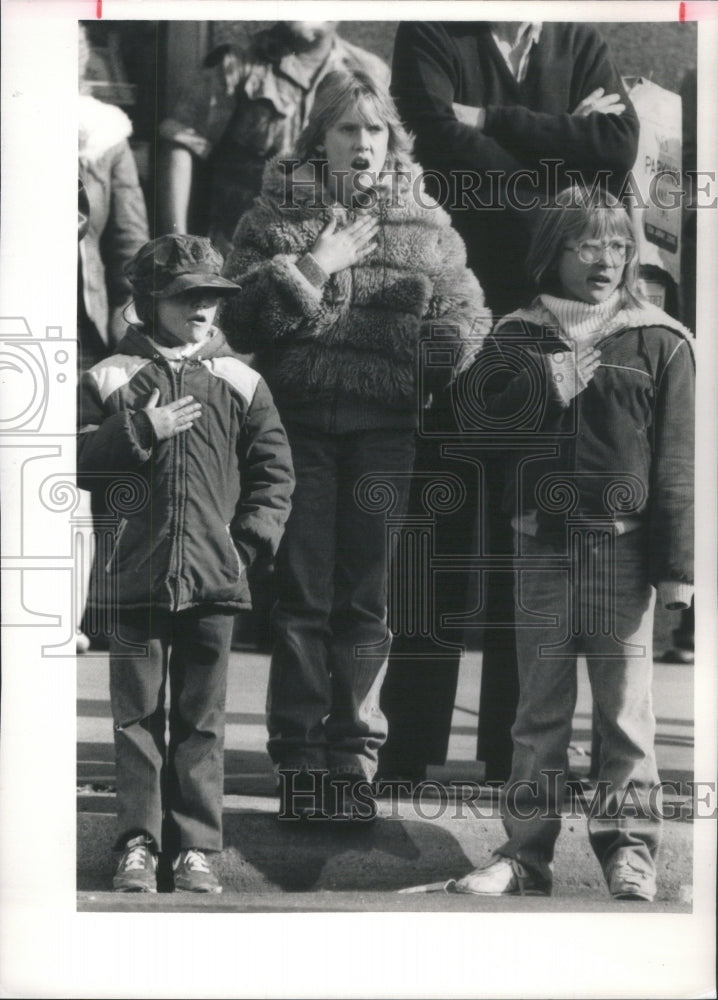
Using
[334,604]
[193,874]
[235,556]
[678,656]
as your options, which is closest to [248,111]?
[235,556]

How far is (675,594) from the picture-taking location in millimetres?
4809

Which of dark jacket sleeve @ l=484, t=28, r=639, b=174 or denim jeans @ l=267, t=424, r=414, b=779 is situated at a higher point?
dark jacket sleeve @ l=484, t=28, r=639, b=174

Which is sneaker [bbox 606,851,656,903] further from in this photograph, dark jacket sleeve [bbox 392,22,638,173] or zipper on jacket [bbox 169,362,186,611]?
dark jacket sleeve [bbox 392,22,638,173]

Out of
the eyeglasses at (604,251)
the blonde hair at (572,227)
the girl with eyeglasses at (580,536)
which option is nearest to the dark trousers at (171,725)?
the girl with eyeglasses at (580,536)

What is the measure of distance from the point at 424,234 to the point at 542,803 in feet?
6.49

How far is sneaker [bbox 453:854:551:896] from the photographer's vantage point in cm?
477

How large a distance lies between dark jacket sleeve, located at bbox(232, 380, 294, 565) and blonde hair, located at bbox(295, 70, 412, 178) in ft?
2.88

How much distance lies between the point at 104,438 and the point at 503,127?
1.72m

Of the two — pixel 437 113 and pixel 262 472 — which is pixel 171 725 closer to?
pixel 262 472

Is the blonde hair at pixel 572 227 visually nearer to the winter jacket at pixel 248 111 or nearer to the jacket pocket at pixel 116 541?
the winter jacket at pixel 248 111

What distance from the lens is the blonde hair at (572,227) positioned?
4797mm

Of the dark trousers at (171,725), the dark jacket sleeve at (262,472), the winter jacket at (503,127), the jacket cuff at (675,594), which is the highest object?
the winter jacket at (503,127)

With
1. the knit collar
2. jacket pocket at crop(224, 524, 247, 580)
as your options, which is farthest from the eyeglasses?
jacket pocket at crop(224, 524, 247, 580)

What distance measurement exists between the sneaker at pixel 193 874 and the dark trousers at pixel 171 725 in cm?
3
